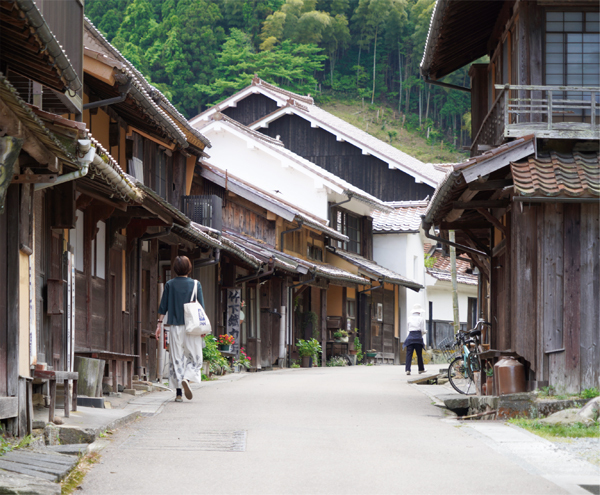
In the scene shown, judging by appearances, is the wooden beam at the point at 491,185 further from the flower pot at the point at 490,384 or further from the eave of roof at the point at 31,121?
the eave of roof at the point at 31,121

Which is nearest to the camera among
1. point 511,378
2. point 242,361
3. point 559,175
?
point 559,175

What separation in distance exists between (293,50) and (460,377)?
47.1 m

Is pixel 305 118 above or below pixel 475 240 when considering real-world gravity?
above

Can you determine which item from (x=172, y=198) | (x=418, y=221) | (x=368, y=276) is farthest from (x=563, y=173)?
(x=418, y=221)

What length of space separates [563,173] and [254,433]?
16.3 ft

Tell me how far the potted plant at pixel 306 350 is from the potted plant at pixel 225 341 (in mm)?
6551

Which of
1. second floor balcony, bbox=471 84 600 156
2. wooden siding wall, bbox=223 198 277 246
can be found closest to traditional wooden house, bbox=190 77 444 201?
wooden siding wall, bbox=223 198 277 246

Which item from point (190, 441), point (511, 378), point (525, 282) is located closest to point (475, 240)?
point (525, 282)

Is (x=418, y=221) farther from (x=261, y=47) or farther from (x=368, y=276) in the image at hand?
(x=261, y=47)

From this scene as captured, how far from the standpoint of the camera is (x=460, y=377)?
54.2ft

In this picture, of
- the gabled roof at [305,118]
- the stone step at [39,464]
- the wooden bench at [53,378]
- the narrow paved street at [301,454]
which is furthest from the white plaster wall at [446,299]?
the stone step at [39,464]

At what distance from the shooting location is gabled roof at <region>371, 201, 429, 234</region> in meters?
36.1

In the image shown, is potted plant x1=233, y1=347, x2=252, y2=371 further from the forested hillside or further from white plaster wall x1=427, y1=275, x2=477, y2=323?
the forested hillside

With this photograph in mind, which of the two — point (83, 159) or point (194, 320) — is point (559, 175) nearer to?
point (194, 320)
